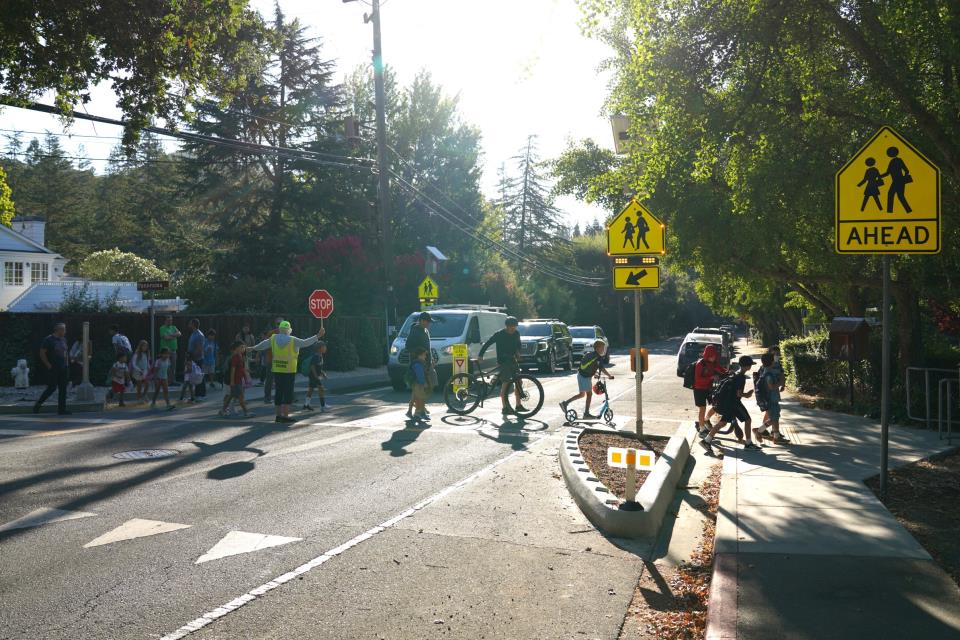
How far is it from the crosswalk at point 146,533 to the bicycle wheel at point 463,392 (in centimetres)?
867

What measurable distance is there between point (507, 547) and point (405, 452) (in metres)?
4.55

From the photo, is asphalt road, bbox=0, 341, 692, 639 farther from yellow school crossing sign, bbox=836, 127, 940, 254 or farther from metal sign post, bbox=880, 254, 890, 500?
yellow school crossing sign, bbox=836, 127, 940, 254

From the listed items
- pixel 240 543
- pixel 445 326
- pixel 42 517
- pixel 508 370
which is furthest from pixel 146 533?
pixel 445 326

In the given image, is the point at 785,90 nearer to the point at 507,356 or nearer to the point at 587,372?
the point at 587,372

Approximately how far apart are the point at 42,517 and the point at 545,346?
22227 mm

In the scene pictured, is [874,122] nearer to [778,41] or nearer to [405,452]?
[778,41]

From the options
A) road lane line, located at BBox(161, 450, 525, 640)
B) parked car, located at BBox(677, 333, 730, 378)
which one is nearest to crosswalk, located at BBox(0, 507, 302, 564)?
road lane line, located at BBox(161, 450, 525, 640)

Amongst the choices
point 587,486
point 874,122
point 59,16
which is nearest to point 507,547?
point 587,486

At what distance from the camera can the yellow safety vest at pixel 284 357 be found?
13.7m

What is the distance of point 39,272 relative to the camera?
4741 cm

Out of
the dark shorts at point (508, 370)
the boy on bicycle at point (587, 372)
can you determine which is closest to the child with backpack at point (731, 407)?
the boy on bicycle at point (587, 372)

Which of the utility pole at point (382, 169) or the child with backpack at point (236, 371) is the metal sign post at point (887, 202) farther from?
the utility pole at point (382, 169)

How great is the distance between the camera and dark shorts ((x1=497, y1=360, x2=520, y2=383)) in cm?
1490

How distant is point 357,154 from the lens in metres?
46.6
